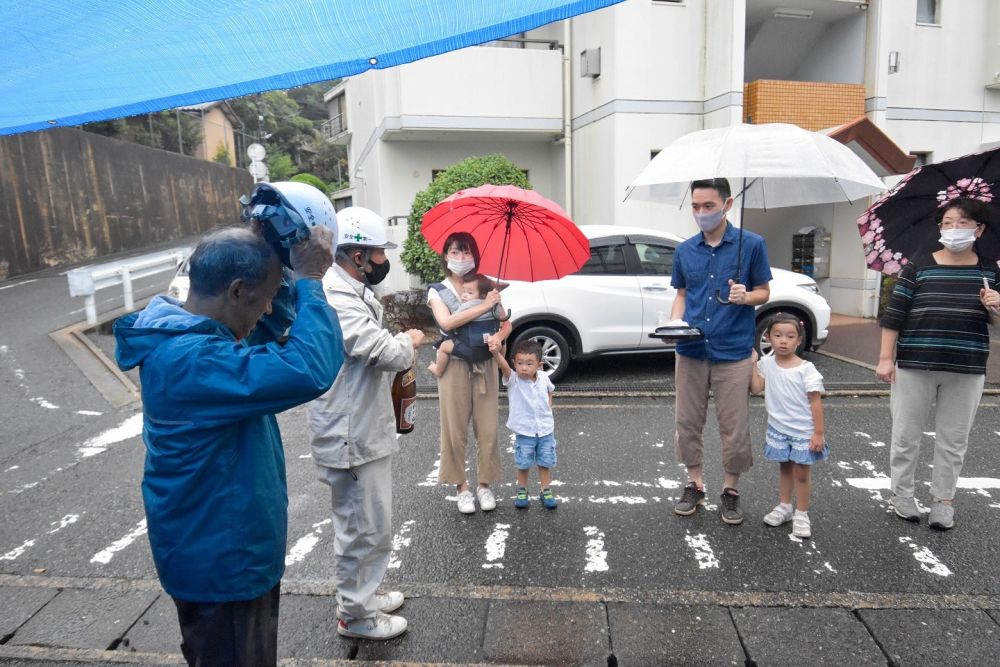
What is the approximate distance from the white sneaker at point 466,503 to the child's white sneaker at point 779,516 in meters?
1.79

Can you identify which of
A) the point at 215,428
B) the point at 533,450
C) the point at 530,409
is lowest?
the point at 533,450

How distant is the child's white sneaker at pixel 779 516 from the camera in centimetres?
368

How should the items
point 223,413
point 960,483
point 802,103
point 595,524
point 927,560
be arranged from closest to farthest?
point 223,413 → point 927,560 → point 595,524 → point 960,483 → point 802,103

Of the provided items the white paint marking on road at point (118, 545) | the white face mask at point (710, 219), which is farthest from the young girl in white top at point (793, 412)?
the white paint marking on road at point (118, 545)

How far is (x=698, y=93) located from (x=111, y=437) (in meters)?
10.5

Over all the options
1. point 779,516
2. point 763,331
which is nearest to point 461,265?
point 779,516

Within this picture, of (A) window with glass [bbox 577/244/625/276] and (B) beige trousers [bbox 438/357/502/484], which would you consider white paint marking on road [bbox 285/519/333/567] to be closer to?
(B) beige trousers [bbox 438/357/502/484]

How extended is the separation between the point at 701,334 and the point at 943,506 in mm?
1726

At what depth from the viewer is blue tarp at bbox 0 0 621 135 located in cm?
168

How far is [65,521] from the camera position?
158 inches

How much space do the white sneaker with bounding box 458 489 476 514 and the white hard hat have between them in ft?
6.29

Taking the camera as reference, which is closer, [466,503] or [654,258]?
[466,503]

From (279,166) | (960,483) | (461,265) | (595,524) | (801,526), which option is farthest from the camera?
(279,166)

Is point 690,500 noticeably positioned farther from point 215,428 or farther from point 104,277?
point 104,277
